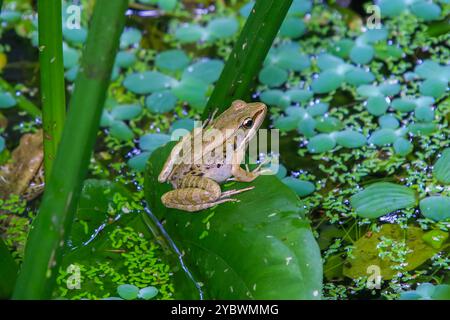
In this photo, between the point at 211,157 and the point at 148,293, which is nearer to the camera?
the point at 148,293

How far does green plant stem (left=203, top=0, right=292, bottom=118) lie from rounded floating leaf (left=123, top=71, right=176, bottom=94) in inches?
43.6

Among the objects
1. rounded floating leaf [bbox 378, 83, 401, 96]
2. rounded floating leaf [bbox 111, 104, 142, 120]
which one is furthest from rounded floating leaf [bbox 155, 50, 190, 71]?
rounded floating leaf [bbox 378, 83, 401, 96]

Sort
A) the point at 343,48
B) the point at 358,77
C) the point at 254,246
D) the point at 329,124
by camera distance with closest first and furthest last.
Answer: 1. the point at 254,246
2. the point at 329,124
3. the point at 358,77
4. the point at 343,48

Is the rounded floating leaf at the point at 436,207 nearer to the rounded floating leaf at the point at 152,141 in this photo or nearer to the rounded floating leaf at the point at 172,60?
the rounded floating leaf at the point at 152,141

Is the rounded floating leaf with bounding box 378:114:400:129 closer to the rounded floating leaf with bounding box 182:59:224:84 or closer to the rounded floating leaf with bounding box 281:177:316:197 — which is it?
the rounded floating leaf with bounding box 281:177:316:197

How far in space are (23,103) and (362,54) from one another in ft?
5.64

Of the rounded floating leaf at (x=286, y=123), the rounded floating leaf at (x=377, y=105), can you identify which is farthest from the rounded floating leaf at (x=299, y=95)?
the rounded floating leaf at (x=377, y=105)

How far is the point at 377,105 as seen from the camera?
12.1 feet

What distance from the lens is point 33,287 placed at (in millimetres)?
1853

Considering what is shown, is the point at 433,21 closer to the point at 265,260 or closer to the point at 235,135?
the point at 235,135

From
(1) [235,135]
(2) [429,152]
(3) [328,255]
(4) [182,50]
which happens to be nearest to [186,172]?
(1) [235,135]

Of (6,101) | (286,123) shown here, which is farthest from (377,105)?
(6,101)

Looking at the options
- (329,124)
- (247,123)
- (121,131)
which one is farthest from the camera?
(121,131)

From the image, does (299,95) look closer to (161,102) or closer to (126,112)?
(161,102)
